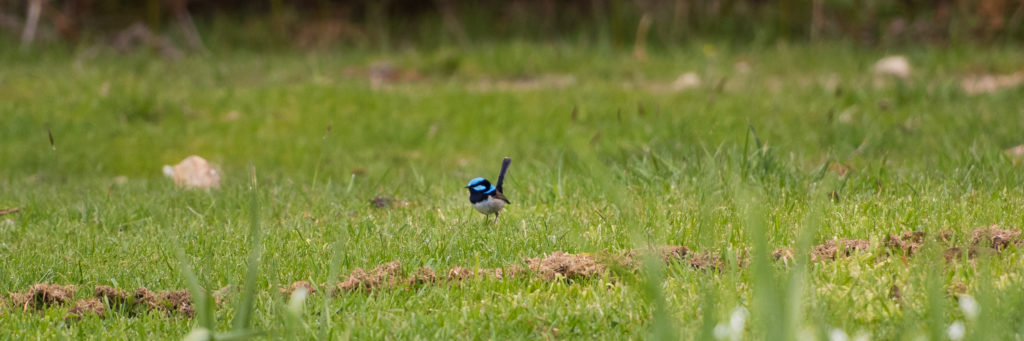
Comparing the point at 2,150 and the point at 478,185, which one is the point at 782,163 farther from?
the point at 2,150

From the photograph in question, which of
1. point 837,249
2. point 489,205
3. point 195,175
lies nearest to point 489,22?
point 195,175

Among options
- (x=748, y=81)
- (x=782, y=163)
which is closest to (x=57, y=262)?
(x=782, y=163)

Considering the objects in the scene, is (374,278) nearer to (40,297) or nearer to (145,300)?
(145,300)

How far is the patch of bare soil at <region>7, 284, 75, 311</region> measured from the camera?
3.30 m

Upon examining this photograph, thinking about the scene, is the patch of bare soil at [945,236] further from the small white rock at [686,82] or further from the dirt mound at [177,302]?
the small white rock at [686,82]

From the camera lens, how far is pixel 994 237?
3.44 meters

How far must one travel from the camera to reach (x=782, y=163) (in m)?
5.03

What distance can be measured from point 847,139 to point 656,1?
24.5 ft

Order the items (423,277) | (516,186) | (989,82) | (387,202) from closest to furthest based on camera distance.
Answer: (423,277)
(387,202)
(516,186)
(989,82)

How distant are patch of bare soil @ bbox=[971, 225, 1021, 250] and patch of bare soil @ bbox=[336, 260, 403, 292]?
79.8 inches

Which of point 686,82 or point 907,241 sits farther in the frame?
point 686,82

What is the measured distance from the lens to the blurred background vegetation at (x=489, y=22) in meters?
13.0

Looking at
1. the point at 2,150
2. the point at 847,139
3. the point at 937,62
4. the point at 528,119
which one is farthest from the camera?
the point at 937,62

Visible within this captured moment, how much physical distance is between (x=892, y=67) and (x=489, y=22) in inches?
246
